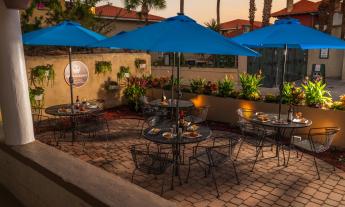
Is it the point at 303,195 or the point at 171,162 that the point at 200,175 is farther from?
the point at 303,195

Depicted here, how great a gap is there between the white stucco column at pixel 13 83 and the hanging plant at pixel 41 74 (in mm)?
5212

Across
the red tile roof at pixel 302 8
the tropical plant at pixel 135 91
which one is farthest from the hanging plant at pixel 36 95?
the red tile roof at pixel 302 8

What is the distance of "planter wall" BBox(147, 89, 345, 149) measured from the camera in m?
7.59

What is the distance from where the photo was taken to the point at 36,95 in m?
9.23

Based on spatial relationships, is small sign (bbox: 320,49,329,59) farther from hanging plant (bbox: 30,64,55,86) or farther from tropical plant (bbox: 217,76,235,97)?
hanging plant (bbox: 30,64,55,86)

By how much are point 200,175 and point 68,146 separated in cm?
358

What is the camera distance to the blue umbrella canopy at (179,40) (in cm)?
433

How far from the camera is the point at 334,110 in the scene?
7.64 m

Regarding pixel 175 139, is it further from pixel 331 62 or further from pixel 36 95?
pixel 331 62

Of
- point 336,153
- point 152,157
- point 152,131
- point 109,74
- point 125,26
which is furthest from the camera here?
point 125,26

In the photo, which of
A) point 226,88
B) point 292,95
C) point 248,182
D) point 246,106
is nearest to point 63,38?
point 248,182

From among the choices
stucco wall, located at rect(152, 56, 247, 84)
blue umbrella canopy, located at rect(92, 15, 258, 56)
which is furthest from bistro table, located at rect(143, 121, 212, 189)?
stucco wall, located at rect(152, 56, 247, 84)

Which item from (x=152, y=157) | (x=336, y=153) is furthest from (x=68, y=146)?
(x=336, y=153)

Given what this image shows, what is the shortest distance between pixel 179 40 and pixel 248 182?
3.03 m
